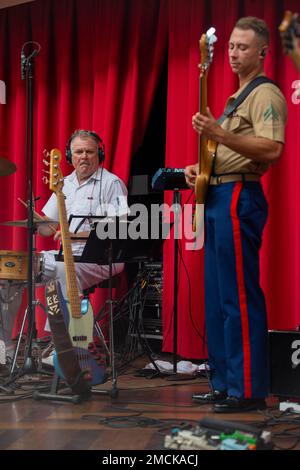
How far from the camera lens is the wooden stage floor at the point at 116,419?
229 centimetres

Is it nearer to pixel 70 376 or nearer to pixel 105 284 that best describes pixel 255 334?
pixel 70 376

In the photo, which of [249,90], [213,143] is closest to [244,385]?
[213,143]

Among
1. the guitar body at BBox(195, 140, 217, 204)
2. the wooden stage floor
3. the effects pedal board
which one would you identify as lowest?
the wooden stage floor

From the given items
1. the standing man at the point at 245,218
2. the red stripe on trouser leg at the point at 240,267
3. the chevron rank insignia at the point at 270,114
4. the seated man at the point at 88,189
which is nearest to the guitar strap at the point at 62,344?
the standing man at the point at 245,218

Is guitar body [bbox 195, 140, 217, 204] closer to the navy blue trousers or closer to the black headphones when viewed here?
the navy blue trousers

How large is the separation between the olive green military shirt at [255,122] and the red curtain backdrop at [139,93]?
3.71ft

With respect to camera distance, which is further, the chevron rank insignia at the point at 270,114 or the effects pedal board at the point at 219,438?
the chevron rank insignia at the point at 270,114

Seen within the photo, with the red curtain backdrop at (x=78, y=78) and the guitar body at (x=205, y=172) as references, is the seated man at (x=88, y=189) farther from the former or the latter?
the guitar body at (x=205, y=172)

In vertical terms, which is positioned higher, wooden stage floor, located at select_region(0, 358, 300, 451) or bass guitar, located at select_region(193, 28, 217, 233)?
bass guitar, located at select_region(193, 28, 217, 233)

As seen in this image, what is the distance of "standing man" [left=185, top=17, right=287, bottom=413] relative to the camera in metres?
2.80

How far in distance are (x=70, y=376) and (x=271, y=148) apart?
1.35m

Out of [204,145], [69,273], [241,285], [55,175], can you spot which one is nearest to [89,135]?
[55,175]

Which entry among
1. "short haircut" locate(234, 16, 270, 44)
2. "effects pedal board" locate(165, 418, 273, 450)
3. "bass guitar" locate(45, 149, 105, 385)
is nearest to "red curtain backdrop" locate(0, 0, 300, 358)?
"bass guitar" locate(45, 149, 105, 385)

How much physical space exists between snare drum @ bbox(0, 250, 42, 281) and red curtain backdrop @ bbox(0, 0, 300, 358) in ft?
2.85
